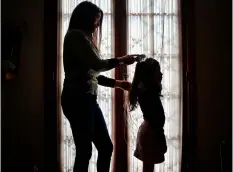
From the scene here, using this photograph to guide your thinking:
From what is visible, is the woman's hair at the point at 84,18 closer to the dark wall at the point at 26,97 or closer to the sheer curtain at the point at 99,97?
the sheer curtain at the point at 99,97

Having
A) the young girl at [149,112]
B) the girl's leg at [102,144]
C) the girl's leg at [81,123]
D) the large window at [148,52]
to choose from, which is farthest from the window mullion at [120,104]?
the girl's leg at [81,123]

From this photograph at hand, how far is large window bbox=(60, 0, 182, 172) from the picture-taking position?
2.42 metres

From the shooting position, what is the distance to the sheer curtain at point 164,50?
2.44m

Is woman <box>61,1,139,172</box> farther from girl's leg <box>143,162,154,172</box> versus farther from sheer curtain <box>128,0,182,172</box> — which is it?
sheer curtain <box>128,0,182,172</box>

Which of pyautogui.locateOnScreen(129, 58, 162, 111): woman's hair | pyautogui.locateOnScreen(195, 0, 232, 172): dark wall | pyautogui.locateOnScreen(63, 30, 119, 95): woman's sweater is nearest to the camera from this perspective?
pyautogui.locateOnScreen(63, 30, 119, 95): woman's sweater

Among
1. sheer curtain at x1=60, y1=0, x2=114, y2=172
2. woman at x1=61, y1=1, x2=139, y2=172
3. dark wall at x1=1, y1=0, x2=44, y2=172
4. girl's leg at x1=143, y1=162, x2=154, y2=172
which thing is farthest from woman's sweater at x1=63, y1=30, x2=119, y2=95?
dark wall at x1=1, y1=0, x2=44, y2=172

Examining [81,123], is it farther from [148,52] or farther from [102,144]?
[148,52]

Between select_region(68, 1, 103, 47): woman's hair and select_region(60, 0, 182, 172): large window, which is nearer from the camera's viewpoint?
select_region(68, 1, 103, 47): woman's hair

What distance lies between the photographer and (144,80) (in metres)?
1.88

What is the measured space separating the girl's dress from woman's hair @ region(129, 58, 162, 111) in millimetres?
33

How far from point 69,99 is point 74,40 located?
324 mm

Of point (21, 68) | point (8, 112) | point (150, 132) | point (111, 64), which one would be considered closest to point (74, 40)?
point (111, 64)

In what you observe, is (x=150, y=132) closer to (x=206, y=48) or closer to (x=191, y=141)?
(x=191, y=141)

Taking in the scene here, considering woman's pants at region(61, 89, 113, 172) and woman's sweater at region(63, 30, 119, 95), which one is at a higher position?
woman's sweater at region(63, 30, 119, 95)
